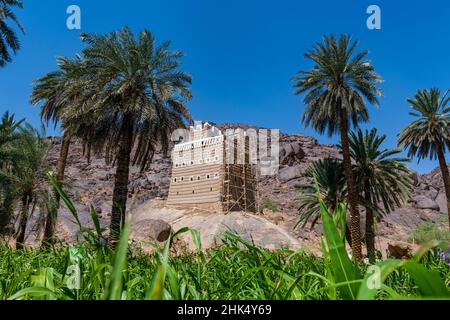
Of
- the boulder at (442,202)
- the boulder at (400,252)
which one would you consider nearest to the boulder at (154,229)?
the boulder at (400,252)

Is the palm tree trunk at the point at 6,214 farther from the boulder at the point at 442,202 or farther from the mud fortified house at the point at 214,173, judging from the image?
the boulder at the point at 442,202

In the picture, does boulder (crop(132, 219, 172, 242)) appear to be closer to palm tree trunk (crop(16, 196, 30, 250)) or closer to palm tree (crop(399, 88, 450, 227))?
palm tree trunk (crop(16, 196, 30, 250))

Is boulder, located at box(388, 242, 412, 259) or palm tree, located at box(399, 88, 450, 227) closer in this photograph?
boulder, located at box(388, 242, 412, 259)

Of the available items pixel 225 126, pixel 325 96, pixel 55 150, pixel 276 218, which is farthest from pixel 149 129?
pixel 225 126

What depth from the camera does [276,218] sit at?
146 ft

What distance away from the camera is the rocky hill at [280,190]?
4719cm

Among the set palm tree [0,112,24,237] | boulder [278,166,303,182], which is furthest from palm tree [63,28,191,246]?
boulder [278,166,303,182]

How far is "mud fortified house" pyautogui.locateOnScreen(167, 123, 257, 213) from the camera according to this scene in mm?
34875

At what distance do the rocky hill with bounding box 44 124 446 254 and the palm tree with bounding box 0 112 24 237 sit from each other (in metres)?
16.4

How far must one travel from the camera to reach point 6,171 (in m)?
20.0

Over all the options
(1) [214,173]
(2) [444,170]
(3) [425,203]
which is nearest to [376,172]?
(2) [444,170]

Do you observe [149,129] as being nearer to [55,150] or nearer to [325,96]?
[325,96]
